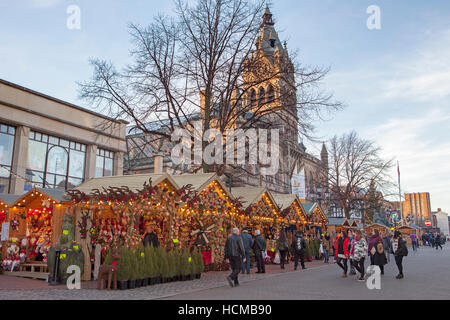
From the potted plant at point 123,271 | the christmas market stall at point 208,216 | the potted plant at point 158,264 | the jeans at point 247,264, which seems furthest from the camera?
the christmas market stall at point 208,216

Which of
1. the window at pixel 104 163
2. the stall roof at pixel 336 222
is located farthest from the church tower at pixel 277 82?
the window at pixel 104 163

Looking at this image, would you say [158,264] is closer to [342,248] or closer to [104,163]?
[342,248]

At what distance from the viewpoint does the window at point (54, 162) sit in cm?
2705

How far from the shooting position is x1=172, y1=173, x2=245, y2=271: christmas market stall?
1623cm

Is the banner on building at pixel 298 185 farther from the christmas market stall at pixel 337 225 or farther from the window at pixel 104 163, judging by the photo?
the window at pixel 104 163

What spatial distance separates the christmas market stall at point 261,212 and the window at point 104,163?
1432cm

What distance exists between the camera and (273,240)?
22969 mm

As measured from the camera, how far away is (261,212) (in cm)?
2114

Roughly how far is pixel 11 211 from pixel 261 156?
41.8ft

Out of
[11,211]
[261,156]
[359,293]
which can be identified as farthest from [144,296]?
[261,156]

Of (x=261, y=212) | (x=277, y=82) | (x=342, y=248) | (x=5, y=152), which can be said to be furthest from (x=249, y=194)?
(x=5, y=152)

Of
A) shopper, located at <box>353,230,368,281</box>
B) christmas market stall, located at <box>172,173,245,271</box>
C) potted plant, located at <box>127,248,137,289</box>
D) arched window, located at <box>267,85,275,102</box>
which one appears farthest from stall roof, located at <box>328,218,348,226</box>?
potted plant, located at <box>127,248,137,289</box>

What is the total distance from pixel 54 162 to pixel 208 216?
16.3 meters

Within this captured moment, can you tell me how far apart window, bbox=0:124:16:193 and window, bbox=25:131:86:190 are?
4.11 feet
